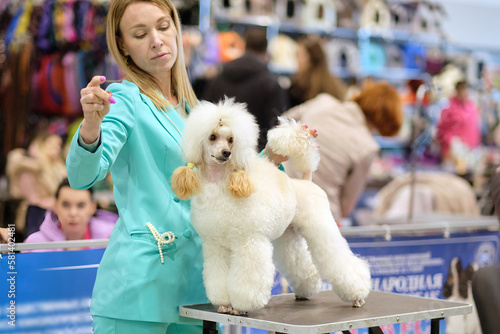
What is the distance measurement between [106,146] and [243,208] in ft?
1.11

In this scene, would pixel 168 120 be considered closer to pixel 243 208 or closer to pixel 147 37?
pixel 147 37

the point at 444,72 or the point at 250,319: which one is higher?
the point at 444,72

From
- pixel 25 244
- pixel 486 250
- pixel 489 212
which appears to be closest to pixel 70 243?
pixel 25 244

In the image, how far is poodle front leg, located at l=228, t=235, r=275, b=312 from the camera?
61.8 inches

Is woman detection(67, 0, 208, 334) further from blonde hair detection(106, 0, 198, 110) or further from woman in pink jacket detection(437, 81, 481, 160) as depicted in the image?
woman in pink jacket detection(437, 81, 481, 160)

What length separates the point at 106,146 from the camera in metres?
1.58

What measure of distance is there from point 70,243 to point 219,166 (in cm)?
82

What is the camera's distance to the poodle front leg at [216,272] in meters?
1.61

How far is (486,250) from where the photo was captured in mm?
3365

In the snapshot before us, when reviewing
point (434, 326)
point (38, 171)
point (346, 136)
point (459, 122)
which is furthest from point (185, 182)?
point (459, 122)

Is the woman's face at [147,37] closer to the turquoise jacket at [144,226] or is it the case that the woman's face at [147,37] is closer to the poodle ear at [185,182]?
the turquoise jacket at [144,226]

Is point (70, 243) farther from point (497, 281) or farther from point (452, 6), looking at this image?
point (452, 6)

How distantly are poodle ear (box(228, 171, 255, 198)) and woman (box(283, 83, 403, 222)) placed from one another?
5.66 feet

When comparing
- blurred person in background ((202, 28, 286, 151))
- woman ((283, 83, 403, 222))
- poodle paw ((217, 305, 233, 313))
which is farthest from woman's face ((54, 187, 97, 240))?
blurred person in background ((202, 28, 286, 151))
